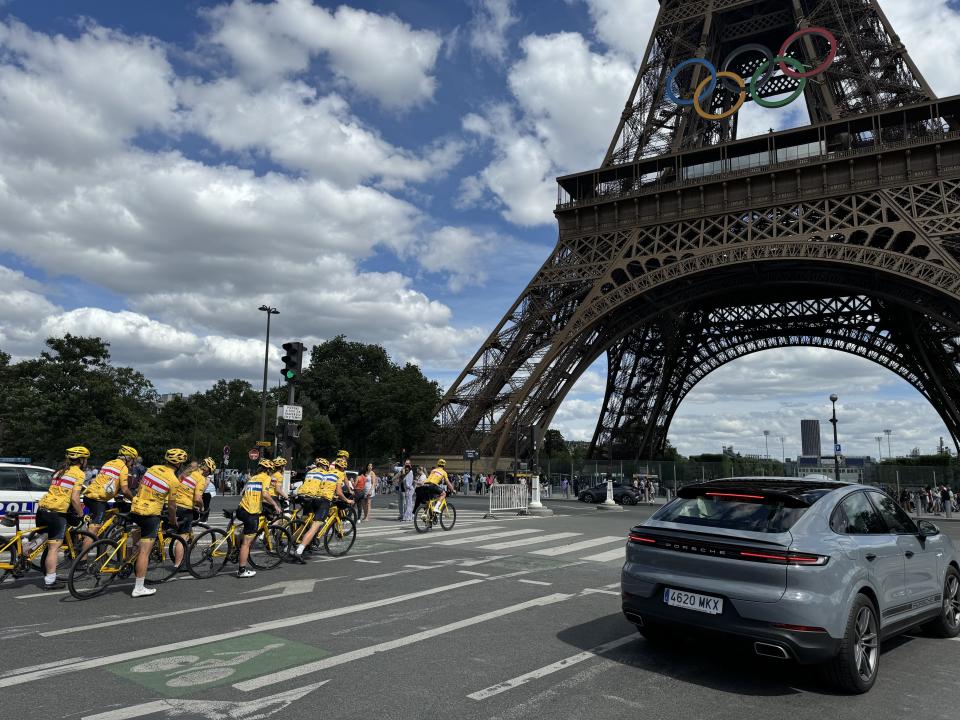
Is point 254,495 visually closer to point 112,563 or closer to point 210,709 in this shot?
point 112,563

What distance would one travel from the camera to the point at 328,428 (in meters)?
61.1

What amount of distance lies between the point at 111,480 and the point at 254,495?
2164 mm

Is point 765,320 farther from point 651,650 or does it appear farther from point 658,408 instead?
point 651,650

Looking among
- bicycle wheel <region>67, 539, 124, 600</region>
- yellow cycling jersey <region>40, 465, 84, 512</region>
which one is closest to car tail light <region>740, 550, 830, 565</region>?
bicycle wheel <region>67, 539, 124, 600</region>

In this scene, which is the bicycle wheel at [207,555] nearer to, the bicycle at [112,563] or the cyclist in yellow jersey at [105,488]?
the bicycle at [112,563]

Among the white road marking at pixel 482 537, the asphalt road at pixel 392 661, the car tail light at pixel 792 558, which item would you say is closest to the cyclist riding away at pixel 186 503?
the asphalt road at pixel 392 661

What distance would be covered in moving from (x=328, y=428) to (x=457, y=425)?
31780mm

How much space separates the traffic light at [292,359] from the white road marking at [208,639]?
239 inches

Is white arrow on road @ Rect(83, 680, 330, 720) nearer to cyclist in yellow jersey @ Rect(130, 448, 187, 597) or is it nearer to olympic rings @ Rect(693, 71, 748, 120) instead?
cyclist in yellow jersey @ Rect(130, 448, 187, 597)

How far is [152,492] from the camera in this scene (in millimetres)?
7844

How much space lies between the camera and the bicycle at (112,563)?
301 inches

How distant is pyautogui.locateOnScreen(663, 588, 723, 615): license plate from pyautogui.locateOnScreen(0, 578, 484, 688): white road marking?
11.3ft

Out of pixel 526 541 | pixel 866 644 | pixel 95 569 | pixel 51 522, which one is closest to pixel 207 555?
pixel 95 569

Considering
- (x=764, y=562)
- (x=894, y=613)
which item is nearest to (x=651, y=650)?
(x=764, y=562)
